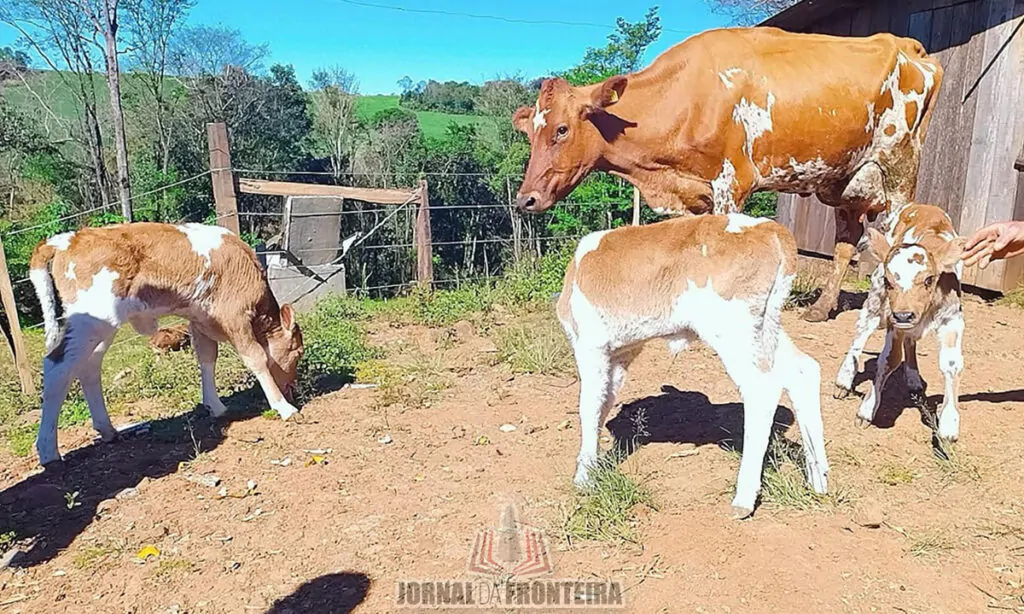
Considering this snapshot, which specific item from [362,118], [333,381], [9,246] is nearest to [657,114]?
[333,381]

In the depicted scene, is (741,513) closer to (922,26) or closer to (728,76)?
(728,76)

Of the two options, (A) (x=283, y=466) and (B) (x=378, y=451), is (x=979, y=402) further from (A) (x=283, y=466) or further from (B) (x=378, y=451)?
(A) (x=283, y=466)

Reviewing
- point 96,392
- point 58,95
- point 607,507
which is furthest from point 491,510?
point 58,95

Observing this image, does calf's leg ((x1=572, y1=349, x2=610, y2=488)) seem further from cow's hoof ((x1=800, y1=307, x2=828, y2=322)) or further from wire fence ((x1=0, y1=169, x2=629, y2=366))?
wire fence ((x1=0, y1=169, x2=629, y2=366))

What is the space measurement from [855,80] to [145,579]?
6597 mm

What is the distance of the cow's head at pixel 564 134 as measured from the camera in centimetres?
575

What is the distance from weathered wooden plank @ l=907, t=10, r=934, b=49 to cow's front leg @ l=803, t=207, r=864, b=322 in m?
3.07

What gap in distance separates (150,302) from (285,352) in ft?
3.72

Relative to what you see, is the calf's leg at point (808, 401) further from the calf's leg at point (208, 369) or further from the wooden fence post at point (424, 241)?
the wooden fence post at point (424, 241)

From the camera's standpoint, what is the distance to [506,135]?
757 inches

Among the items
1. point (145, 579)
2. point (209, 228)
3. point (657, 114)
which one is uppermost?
point (657, 114)

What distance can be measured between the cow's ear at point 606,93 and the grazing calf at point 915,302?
7.35ft

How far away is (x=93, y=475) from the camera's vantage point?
181 inches

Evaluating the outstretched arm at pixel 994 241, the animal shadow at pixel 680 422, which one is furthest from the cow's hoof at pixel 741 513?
the outstretched arm at pixel 994 241
